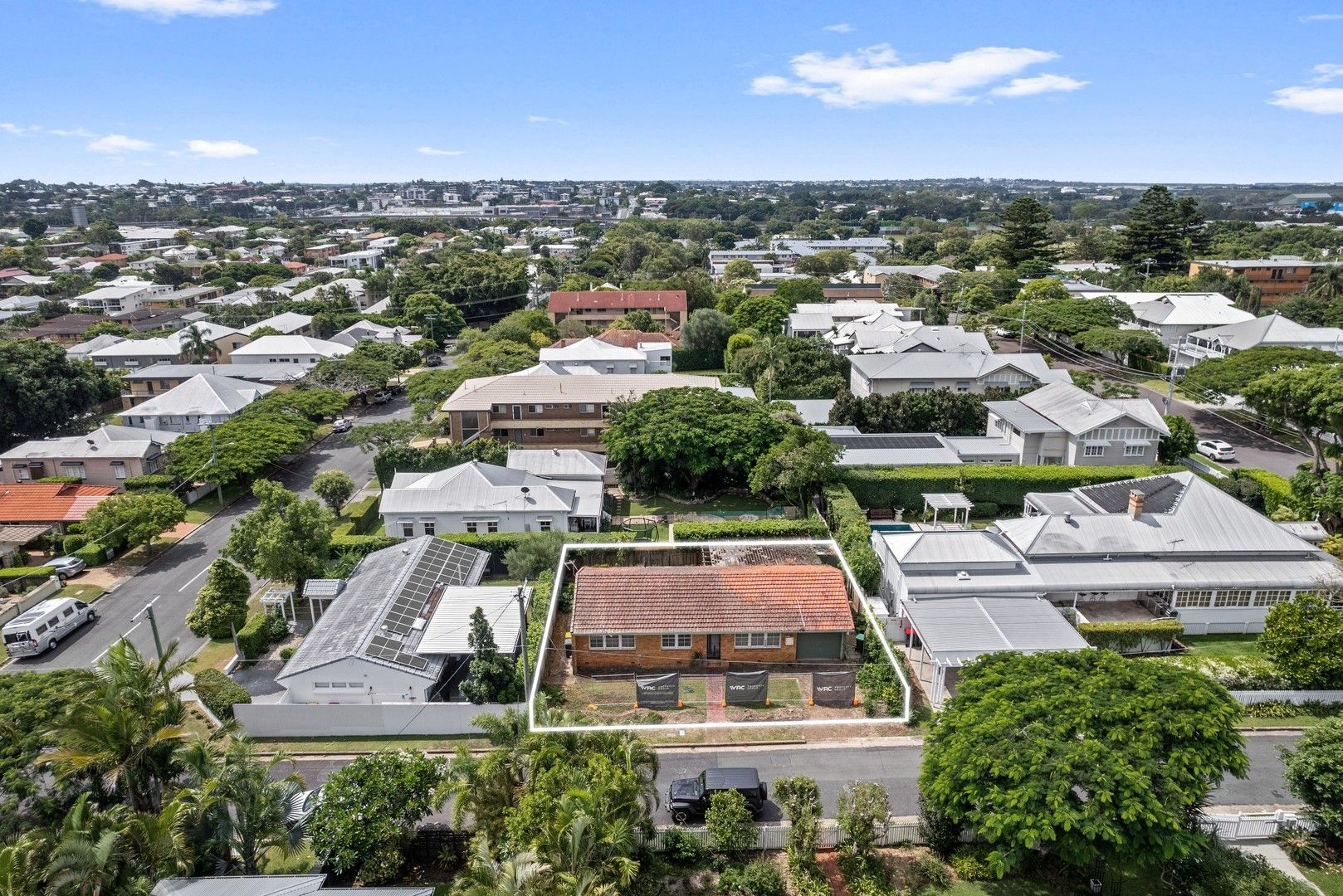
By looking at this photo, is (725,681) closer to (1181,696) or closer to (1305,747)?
(1181,696)

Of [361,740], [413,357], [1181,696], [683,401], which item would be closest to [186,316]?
[413,357]

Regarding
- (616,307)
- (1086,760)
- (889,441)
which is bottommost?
(889,441)

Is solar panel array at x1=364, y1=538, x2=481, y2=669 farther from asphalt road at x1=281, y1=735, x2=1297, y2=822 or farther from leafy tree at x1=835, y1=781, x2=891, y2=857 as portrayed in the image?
leafy tree at x1=835, y1=781, x2=891, y2=857

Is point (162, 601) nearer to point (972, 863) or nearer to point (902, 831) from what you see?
point (902, 831)

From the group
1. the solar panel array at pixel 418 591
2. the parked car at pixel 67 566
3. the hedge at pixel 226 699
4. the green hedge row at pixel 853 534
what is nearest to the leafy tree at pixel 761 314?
the green hedge row at pixel 853 534

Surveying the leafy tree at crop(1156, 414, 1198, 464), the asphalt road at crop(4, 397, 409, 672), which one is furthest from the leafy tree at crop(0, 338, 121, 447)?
the leafy tree at crop(1156, 414, 1198, 464)

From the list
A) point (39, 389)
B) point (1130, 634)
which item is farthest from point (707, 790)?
point (39, 389)
